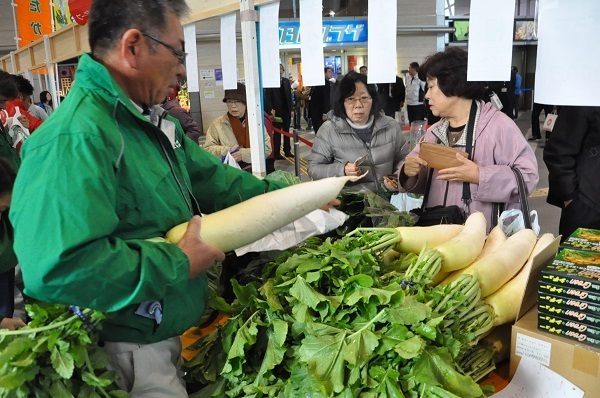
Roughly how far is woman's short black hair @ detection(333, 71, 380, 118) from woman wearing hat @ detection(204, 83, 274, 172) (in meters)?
1.25

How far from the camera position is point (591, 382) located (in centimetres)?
135

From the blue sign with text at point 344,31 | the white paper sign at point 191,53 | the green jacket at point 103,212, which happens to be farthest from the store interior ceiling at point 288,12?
the green jacket at point 103,212

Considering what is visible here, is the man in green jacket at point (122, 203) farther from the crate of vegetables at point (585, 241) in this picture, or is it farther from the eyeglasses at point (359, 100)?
the eyeglasses at point (359, 100)

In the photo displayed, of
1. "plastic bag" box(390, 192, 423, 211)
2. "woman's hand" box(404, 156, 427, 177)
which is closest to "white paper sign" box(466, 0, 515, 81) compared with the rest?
"woman's hand" box(404, 156, 427, 177)

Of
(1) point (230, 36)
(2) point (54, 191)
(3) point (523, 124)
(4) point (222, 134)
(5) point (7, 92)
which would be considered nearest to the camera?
(2) point (54, 191)

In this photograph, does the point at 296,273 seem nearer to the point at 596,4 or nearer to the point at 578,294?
the point at 578,294

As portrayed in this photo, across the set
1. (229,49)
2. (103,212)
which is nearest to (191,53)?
(229,49)

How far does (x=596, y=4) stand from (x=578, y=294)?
75 centimetres

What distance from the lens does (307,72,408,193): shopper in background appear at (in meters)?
3.12

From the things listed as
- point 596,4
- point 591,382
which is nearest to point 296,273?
point 591,382

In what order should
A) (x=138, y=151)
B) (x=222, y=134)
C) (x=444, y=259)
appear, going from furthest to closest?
(x=222, y=134) → (x=444, y=259) → (x=138, y=151)

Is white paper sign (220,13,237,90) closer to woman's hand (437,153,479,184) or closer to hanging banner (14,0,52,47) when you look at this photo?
woman's hand (437,153,479,184)

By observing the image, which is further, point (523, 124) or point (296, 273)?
point (523, 124)

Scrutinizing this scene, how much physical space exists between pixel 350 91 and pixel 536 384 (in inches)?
84.4
